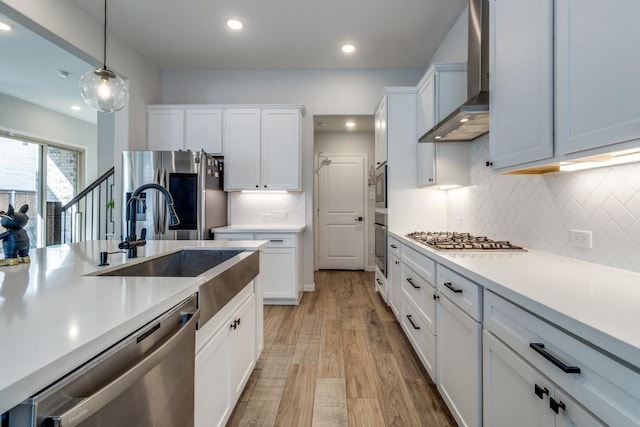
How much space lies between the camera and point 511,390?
1.05m

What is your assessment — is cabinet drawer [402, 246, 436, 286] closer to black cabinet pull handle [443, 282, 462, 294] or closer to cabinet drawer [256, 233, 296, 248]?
black cabinet pull handle [443, 282, 462, 294]

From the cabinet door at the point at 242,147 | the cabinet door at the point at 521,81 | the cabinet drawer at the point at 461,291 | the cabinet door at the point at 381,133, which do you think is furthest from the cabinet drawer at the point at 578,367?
the cabinet door at the point at 242,147

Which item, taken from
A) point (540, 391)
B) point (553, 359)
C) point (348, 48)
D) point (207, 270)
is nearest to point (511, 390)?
point (540, 391)

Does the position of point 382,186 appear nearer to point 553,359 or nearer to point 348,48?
point 348,48

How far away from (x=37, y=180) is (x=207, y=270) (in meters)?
5.89

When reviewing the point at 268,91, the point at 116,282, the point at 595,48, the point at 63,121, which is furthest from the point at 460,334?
the point at 63,121

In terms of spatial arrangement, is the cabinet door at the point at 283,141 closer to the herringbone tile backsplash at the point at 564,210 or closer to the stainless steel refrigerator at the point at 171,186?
the stainless steel refrigerator at the point at 171,186

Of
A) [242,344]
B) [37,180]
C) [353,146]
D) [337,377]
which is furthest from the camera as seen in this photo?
[353,146]

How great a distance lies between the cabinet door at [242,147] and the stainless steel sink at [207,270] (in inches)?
78.4

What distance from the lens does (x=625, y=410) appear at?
25.3 inches

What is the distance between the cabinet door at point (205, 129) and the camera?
381 cm

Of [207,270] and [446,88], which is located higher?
[446,88]

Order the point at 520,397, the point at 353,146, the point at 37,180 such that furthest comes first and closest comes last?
the point at 353,146
the point at 37,180
the point at 520,397

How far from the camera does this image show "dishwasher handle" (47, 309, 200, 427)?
0.51 metres
